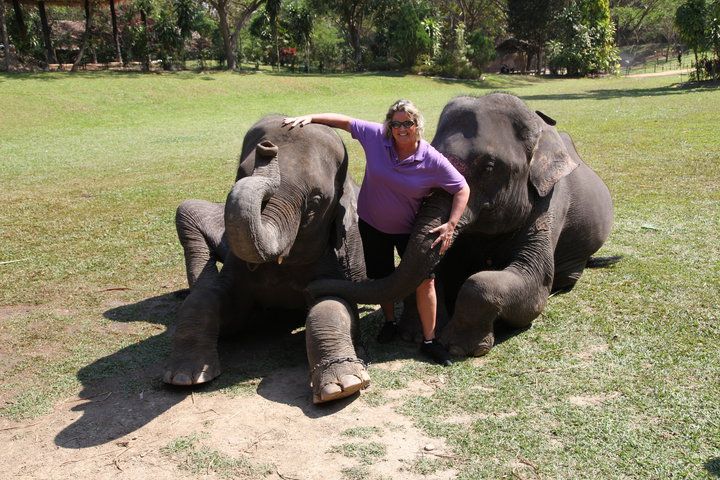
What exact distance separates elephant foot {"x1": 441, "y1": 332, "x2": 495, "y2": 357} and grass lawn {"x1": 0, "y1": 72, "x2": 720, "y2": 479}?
8 centimetres

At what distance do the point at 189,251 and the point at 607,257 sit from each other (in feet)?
12.8

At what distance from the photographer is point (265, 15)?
1930 inches

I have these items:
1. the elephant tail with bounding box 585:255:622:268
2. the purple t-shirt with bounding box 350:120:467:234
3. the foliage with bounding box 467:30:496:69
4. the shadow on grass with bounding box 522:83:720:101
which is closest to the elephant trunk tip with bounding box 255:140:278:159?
the purple t-shirt with bounding box 350:120:467:234

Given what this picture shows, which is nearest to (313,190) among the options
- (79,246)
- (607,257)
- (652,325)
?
(652,325)

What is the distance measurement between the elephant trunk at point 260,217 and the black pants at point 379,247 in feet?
3.12

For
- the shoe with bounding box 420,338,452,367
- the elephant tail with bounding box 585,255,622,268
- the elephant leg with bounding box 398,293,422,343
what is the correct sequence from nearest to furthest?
1. the shoe with bounding box 420,338,452,367
2. the elephant leg with bounding box 398,293,422,343
3. the elephant tail with bounding box 585,255,622,268

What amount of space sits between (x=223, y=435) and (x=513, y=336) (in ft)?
7.48

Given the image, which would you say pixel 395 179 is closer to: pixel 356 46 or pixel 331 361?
pixel 331 361

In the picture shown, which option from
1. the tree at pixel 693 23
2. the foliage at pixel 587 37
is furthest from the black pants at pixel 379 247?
the foliage at pixel 587 37

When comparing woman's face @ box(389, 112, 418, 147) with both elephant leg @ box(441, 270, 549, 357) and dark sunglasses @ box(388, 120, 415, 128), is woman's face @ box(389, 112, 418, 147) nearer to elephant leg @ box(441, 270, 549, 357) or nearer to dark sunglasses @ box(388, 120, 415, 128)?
dark sunglasses @ box(388, 120, 415, 128)

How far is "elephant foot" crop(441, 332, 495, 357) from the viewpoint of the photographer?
4875 millimetres

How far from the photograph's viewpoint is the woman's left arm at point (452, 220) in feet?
15.1

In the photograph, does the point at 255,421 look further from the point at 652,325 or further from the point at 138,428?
the point at 652,325

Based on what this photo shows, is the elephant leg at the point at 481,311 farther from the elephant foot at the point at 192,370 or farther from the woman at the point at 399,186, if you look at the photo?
the elephant foot at the point at 192,370
